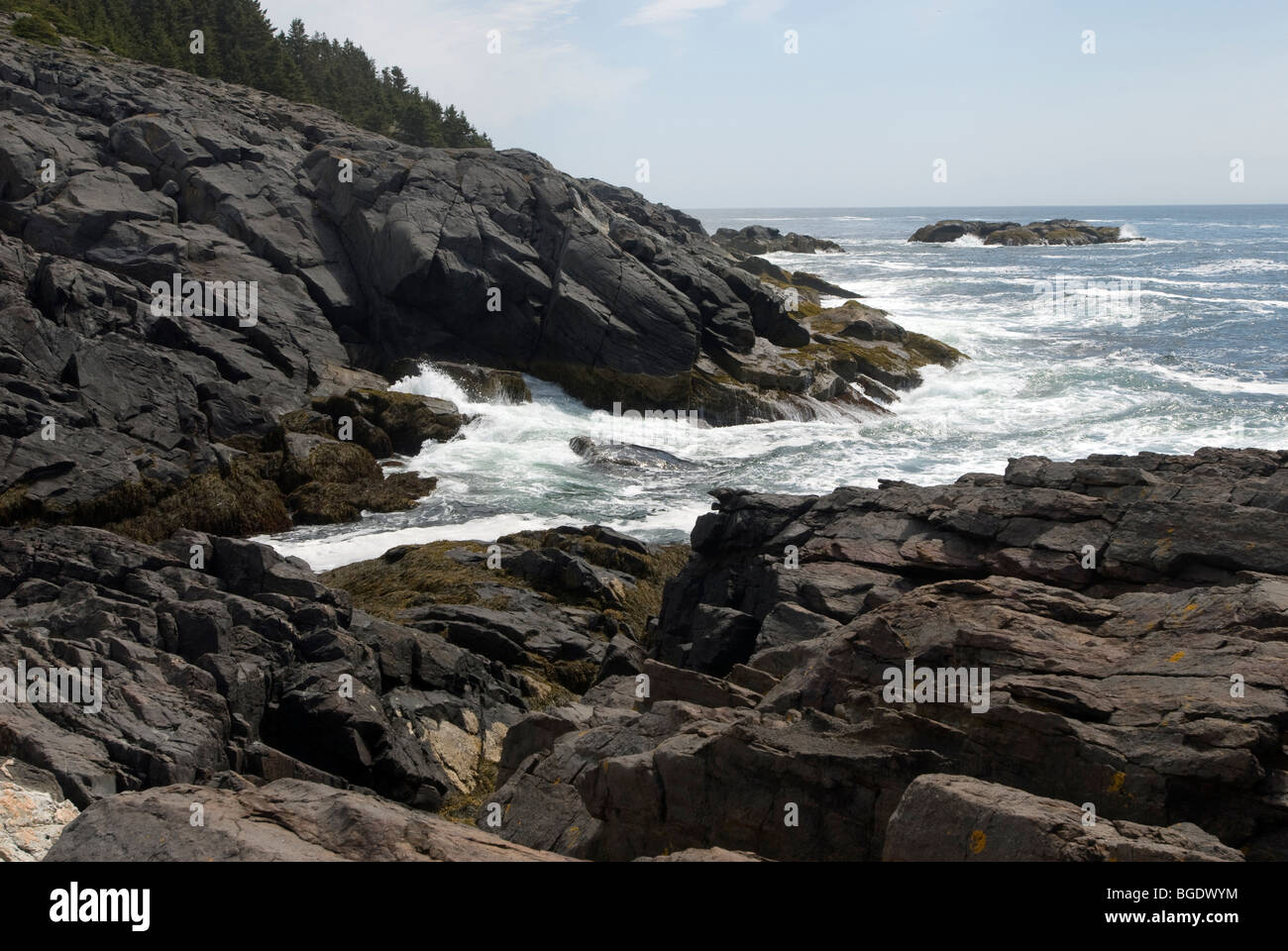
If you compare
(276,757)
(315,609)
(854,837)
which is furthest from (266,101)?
(854,837)

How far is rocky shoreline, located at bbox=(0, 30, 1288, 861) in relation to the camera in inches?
363

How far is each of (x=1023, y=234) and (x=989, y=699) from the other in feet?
549

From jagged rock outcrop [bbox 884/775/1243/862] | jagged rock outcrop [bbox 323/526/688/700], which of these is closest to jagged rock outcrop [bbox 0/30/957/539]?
jagged rock outcrop [bbox 323/526/688/700]

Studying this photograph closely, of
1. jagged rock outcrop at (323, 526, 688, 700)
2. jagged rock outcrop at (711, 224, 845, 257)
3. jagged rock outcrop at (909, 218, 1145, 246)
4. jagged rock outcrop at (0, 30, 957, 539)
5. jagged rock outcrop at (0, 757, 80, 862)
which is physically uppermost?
jagged rock outcrop at (909, 218, 1145, 246)

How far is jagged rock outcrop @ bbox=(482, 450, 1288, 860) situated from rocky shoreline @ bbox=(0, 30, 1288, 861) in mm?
46

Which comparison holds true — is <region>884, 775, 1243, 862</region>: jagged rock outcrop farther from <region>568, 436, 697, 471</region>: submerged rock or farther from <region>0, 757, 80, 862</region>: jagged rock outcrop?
<region>568, 436, 697, 471</region>: submerged rock

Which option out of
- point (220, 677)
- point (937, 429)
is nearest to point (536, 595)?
point (220, 677)

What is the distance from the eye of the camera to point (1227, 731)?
9.30 meters

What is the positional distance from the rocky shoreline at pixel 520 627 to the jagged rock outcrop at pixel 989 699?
0.05m

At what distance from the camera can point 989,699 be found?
1055 cm

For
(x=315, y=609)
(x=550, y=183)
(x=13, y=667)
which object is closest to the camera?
(x=13, y=667)
